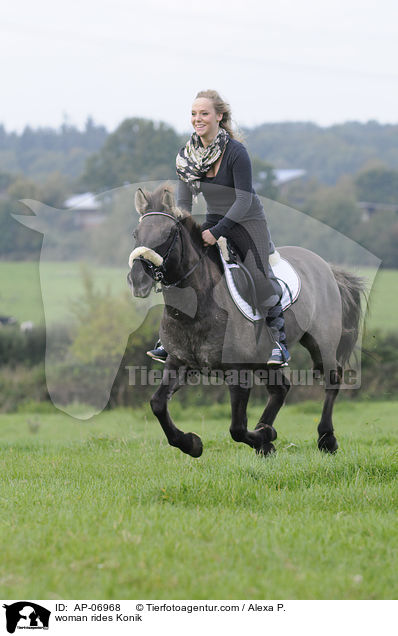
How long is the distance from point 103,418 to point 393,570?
39.0 feet

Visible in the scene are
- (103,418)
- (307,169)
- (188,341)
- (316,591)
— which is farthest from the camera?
(307,169)

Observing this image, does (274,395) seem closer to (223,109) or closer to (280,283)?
(280,283)

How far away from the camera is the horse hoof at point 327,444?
7781 mm

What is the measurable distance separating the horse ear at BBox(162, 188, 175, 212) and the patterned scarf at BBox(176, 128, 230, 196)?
640 millimetres

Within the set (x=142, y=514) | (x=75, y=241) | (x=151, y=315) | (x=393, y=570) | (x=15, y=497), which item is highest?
(x=75, y=241)

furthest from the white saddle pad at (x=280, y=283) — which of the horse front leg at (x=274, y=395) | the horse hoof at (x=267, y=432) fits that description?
the horse hoof at (x=267, y=432)

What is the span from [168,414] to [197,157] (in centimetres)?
240

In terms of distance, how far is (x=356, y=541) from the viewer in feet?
15.3

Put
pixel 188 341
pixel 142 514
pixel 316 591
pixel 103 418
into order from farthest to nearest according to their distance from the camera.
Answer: pixel 103 418 < pixel 188 341 < pixel 142 514 < pixel 316 591

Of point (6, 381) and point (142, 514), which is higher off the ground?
point (142, 514)

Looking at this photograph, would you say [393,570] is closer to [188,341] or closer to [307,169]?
[188,341]

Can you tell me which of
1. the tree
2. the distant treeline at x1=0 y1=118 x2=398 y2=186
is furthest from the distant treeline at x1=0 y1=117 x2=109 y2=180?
the tree

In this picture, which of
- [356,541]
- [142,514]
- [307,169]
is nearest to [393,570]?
[356,541]

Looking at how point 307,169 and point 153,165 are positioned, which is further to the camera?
point 307,169
